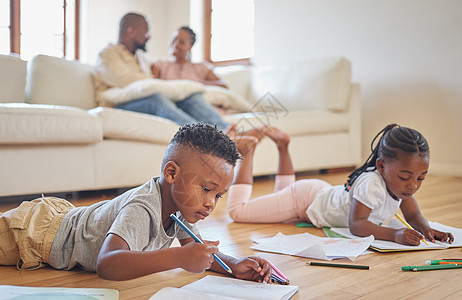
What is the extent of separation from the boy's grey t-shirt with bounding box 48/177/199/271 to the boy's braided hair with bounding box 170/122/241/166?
13 centimetres

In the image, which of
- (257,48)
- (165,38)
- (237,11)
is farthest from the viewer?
(165,38)

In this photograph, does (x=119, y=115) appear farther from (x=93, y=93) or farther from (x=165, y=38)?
(x=165, y=38)

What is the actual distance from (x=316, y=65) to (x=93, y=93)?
1590mm

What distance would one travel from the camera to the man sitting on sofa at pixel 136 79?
269 centimetres

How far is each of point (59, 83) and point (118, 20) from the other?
8.55 ft

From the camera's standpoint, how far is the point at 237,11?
517 centimetres

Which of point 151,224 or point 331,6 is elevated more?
point 331,6

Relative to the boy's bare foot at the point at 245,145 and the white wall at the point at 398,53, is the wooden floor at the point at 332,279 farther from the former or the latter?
the white wall at the point at 398,53

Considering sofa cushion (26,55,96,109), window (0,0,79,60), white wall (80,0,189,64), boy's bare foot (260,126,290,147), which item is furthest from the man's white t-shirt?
white wall (80,0,189,64)

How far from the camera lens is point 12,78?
2.04 meters

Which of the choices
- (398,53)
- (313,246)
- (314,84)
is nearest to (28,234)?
(313,246)

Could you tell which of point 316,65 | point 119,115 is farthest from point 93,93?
point 316,65

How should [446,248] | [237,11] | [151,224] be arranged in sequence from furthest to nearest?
[237,11]
[446,248]
[151,224]

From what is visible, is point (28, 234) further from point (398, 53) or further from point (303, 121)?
point (398, 53)
